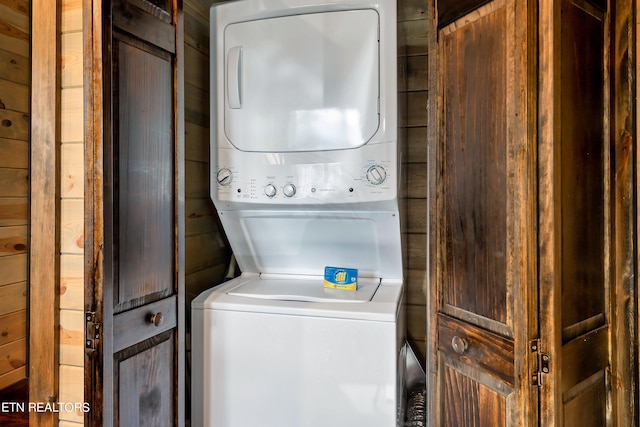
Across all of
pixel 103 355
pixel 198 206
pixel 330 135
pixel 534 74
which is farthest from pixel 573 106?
pixel 198 206

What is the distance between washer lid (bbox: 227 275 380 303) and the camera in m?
1.38

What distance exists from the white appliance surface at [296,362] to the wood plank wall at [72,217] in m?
0.39

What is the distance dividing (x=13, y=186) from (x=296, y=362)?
104 cm

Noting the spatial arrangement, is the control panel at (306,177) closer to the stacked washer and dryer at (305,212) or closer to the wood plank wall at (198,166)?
the stacked washer and dryer at (305,212)

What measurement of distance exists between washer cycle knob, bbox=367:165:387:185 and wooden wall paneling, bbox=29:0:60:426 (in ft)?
3.14

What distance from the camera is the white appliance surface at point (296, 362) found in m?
1.24

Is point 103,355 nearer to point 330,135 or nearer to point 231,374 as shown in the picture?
point 231,374

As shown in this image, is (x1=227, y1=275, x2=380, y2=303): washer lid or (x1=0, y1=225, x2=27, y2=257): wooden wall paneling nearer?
(x1=0, y1=225, x2=27, y2=257): wooden wall paneling

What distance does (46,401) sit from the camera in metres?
1.11

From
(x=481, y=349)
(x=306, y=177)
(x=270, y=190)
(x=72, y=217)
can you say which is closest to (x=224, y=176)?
(x=270, y=190)

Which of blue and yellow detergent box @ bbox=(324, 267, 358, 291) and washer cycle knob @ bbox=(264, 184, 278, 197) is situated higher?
washer cycle knob @ bbox=(264, 184, 278, 197)

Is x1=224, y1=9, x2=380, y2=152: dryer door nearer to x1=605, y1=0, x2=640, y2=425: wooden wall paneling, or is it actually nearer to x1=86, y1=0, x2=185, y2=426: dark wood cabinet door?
x1=86, y1=0, x2=185, y2=426: dark wood cabinet door

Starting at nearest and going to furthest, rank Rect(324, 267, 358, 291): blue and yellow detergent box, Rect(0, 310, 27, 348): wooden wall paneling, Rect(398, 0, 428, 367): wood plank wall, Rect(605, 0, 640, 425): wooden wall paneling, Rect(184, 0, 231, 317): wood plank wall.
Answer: Rect(605, 0, 640, 425): wooden wall paneling → Rect(0, 310, 27, 348): wooden wall paneling → Rect(324, 267, 358, 291): blue and yellow detergent box → Rect(184, 0, 231, 317): wood plank wall → Rect(398, 0, 428, 367): wood plank wall

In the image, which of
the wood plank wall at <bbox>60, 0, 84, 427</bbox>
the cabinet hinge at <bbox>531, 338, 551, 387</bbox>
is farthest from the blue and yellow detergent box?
the wood plank wall at <bbox>60, 0, 84, 427</bbox>
